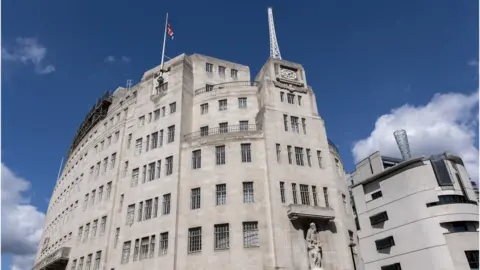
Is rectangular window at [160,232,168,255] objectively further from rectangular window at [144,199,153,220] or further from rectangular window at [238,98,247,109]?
rectangular window at [238,98,247,109]

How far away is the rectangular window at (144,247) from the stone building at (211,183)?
0.35 feet

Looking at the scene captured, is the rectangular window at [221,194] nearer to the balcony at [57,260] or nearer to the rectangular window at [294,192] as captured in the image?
the rectangular window at [294,192]

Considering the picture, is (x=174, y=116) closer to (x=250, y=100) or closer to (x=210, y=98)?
(x=210, y=98)

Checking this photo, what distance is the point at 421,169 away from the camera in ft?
172

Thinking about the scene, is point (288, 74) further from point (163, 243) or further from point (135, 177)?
point (163, 243)

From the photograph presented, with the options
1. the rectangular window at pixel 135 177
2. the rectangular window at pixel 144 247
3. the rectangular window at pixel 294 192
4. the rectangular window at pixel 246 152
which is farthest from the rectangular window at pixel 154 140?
the rectangular window at pixel 294 192

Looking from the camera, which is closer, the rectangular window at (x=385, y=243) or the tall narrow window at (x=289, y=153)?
the tall narrow window at (x=289, y=153)

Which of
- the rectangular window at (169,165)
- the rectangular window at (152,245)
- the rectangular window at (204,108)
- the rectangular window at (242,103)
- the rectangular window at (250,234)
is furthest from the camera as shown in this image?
the rectangular window at (204,108)

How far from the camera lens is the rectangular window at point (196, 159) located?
38.6 meters

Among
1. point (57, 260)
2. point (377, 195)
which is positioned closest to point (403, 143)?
point (377, 195)

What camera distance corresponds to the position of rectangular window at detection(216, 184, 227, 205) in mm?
35800

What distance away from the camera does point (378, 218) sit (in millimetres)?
55562

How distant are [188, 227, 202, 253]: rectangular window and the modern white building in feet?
105

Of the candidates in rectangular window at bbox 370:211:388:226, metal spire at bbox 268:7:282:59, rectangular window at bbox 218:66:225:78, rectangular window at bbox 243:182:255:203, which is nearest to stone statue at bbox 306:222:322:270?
rectangular window at bbox 243:182:255:203
